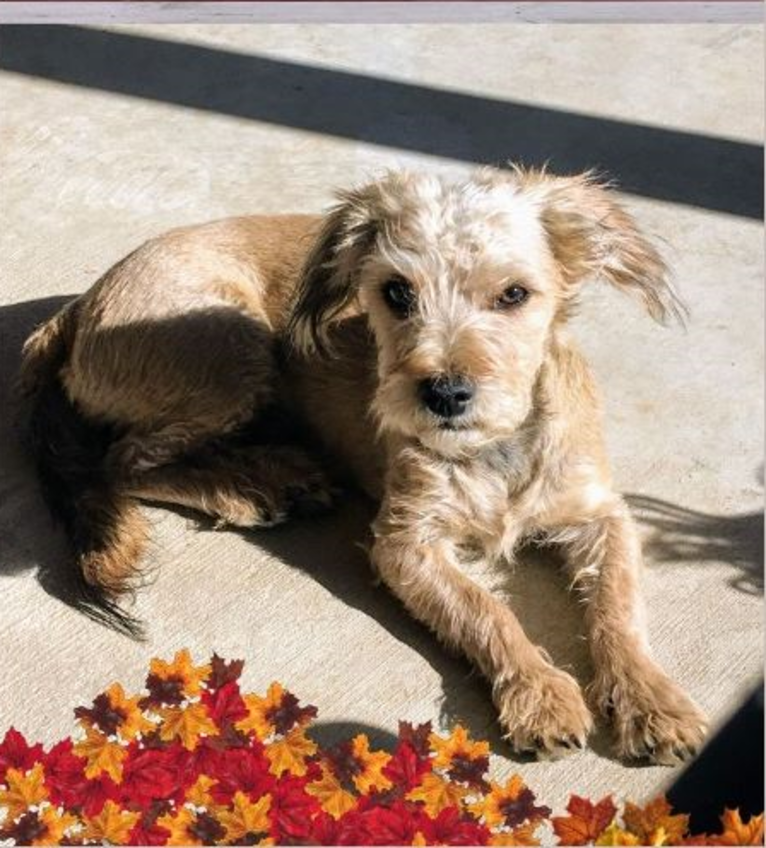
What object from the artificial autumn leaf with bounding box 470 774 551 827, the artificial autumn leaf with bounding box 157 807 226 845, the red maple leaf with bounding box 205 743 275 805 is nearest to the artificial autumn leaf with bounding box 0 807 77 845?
the artificial autumn leaf with bounding box 157 807 226 845

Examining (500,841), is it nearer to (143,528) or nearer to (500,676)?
(500,676)

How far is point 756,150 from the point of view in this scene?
6.41 meters

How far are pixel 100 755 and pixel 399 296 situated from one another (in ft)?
4.71

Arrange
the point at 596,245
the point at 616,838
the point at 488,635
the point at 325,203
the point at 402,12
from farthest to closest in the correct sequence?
the point at 402,12, the point at 325,203, the point at 596,245, the point at 488,635, the point at 616,838

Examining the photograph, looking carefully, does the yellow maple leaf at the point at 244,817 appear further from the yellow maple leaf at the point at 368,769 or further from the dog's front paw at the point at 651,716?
the dog's front paw at the point at 651,716

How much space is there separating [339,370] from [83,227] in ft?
5.54

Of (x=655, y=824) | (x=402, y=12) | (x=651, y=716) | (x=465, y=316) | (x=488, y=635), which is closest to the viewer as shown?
(x=655, y=824)

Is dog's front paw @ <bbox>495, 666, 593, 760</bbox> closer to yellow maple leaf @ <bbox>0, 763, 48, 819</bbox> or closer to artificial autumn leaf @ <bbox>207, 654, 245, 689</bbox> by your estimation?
artificial autumn leaf @ <bbox>207, 654, 245, 689</bbox>

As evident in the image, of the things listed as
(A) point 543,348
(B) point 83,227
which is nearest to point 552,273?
(A) point 543,348

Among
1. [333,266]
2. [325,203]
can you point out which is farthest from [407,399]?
[325,203]

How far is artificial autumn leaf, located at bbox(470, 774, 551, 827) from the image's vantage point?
334 centimetres

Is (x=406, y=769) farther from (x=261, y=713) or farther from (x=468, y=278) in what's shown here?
(x=468, y=278)

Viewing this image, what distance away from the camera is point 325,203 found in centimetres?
616

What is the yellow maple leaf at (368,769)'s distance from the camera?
11.2ft
